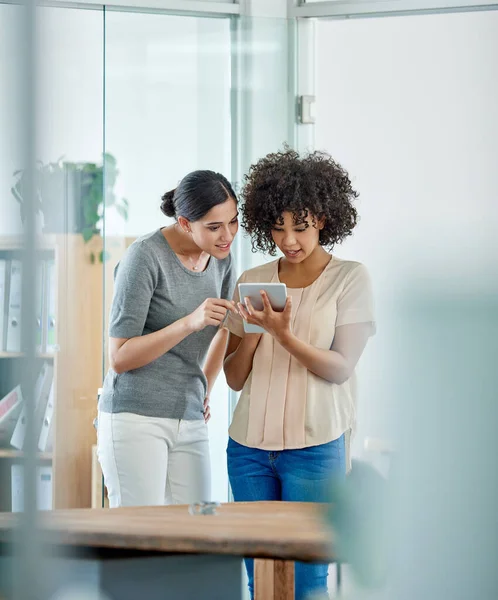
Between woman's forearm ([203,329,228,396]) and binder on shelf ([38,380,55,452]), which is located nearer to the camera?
binder on shelf ([38,380,55,452])

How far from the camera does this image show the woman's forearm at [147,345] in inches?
64.4

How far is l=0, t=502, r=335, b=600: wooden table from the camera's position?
753mm

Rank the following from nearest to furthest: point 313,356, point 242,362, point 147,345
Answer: point 313,356, point 242,362, point 147,345

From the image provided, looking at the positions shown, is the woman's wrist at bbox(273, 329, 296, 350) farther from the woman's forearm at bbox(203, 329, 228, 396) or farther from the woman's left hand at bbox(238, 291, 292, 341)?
the woman's forearm at bbox(203, 329, 228, 396)

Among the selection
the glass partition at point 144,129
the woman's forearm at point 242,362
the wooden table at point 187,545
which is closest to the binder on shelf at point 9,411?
the wooden table at point 187,545

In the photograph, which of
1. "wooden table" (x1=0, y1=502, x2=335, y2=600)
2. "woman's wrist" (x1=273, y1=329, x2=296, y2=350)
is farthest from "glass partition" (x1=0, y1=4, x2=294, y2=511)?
"wooden table" (x1=0, y1=502, x2=335, y2=600)

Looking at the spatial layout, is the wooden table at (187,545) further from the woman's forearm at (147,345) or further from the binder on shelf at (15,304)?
the woman's forearm at (147,345)

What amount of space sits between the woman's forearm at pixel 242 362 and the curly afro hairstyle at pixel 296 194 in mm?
222

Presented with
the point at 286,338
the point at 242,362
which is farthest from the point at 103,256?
the point at 286,338

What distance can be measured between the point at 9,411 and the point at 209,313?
3.53ft

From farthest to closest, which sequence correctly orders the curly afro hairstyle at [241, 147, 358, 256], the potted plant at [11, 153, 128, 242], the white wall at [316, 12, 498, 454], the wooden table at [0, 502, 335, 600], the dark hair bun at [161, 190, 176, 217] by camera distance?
the potted plant at [11, 153, 128, 242] → the dark hair bun at [161, 190, 176, 217] → the curly afro hairstyle at [241, 147, 358, 256] → the wooden table at [0, 502, 335, 600] → the white wall at [316, 12, 498, 454]

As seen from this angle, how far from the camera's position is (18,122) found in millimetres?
475

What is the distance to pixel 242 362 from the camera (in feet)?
5.06

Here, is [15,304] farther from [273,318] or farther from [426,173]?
[273,318]
